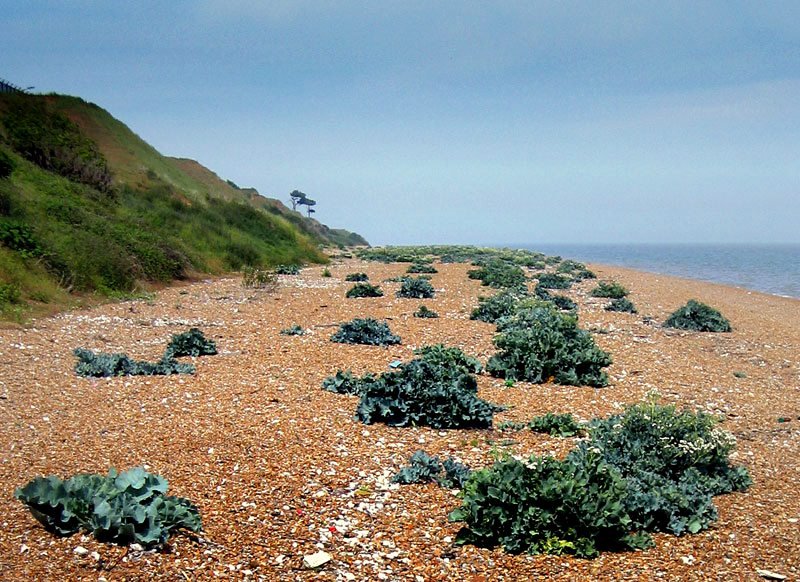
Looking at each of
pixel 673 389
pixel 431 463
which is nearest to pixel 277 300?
pixel 673 389

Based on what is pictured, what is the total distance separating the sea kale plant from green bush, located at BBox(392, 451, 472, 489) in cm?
54

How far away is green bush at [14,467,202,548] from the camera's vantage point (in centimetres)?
427

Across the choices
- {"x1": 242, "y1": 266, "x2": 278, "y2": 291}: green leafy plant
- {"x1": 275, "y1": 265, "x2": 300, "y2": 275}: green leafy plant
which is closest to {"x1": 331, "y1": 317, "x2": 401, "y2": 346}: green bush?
{"x1": 242, "y1": 266, "x2": 278, "y2": 291}: green leafy plant

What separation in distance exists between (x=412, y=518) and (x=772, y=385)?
7560mm

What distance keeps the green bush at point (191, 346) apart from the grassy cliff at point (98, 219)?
4.03 metres

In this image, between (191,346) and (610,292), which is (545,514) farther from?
(610,292)

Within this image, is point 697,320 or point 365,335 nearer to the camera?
point 365,335

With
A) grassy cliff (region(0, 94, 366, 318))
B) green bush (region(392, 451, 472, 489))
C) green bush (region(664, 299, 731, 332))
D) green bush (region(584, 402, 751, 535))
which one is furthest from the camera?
grassy cliff (region(0, 94, 366, 318))

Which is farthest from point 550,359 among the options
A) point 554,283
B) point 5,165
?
point 5,165

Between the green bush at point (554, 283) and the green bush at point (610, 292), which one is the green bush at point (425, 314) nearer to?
the green bush at point (610, 292)

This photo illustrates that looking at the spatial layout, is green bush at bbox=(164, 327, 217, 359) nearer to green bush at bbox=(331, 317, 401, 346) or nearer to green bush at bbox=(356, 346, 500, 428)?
green bush at bbox=(331, 317, 401, 346)

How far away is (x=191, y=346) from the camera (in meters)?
10.4

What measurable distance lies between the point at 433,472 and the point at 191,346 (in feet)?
19.8

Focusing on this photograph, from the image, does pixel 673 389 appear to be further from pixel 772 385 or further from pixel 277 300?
pixel 277 300
